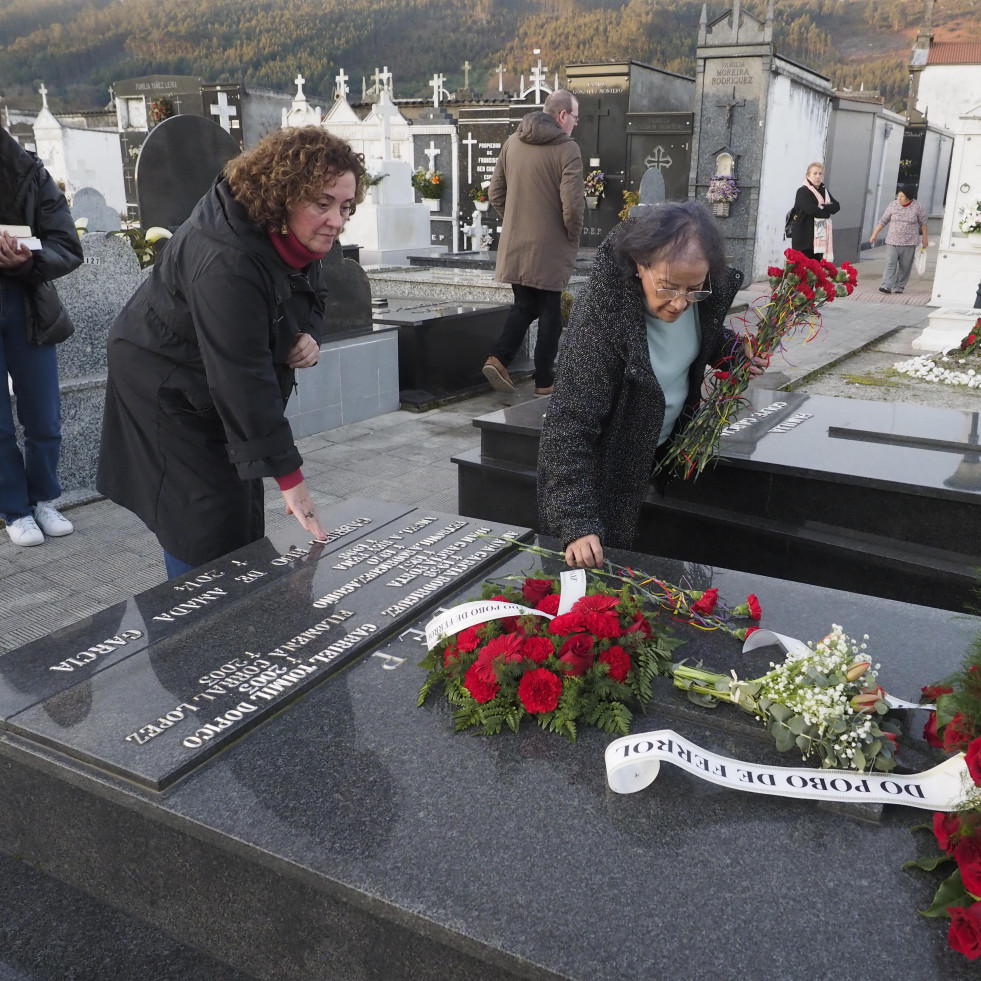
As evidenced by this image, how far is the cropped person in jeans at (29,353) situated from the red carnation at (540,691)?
288cm

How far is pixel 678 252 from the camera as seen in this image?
7.01ft

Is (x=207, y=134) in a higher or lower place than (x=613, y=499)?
higher

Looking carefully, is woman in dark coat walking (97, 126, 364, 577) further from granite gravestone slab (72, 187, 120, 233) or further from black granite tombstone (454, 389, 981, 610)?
granite gravestone slab (72, 187, 120, 233)

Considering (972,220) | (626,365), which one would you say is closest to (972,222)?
(972,220)

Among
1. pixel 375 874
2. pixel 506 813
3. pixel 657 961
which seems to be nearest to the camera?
pixel 657 961

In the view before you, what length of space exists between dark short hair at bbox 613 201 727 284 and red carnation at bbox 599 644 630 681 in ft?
3.19

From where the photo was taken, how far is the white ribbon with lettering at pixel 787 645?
5.28ft

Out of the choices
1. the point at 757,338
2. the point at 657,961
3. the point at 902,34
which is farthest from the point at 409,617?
the point at 902,34

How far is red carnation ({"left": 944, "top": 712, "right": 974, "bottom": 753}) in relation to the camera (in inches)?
52.9

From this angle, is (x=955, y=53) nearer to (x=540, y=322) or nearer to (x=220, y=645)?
(x=540, y=322)

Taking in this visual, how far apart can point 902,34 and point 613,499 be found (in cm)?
9742

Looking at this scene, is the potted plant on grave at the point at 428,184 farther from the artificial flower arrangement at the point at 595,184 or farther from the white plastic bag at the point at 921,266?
the white plastic bag at the point at 921,266

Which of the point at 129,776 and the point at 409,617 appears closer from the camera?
the point at 129,776

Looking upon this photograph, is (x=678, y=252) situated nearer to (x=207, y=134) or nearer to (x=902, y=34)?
(x=207, y=134)
